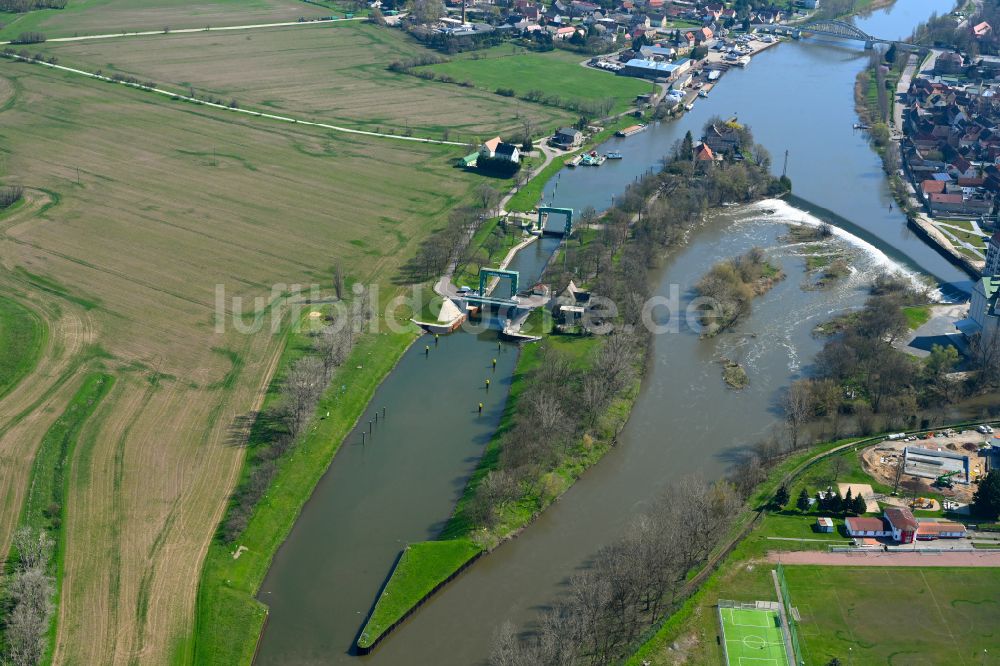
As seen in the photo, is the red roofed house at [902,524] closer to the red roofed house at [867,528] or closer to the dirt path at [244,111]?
the red roofed house at [867,528]

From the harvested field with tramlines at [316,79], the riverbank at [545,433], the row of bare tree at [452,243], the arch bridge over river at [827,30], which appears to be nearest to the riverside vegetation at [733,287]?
the riverbank at [545,433]

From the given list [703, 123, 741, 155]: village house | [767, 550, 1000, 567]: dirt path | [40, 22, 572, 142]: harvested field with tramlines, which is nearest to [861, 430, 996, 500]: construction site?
[767, 550, 1000, 567]: dirt path

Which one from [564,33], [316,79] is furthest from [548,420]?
[564,33]

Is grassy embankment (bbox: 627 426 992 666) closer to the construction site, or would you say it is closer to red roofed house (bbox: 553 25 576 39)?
the construction site

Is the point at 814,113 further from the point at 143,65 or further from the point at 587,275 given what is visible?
the point at 143,65

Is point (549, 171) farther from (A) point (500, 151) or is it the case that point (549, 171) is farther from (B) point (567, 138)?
(B) point (567, 138)

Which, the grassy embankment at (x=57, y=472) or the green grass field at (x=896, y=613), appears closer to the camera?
the green grass field at (x=896, y=613)
